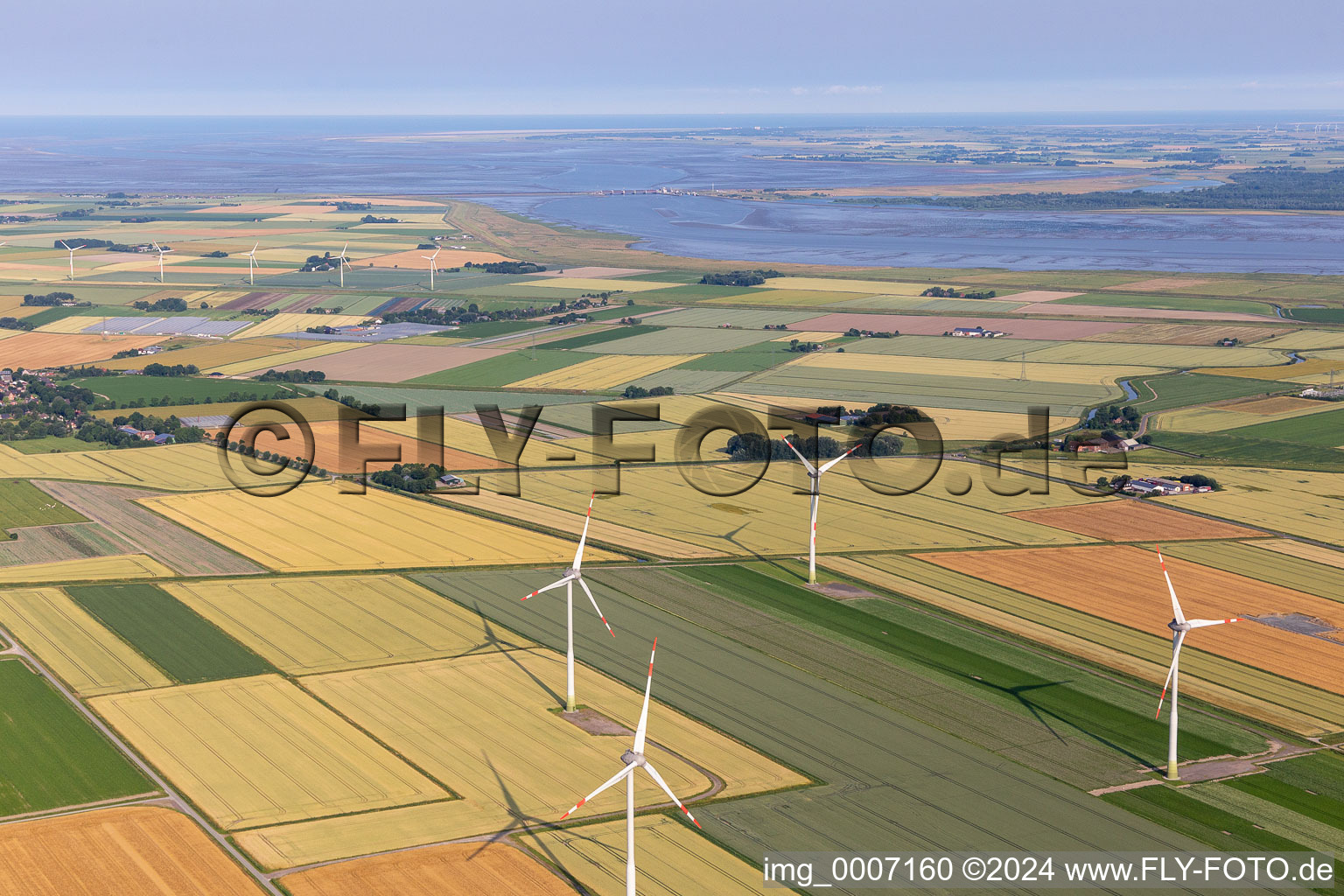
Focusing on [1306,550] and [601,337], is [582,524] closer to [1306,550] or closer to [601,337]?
[1306,550]

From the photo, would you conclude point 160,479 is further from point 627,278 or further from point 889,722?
point 627,278

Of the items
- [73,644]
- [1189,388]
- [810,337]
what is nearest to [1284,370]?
[1189,388]

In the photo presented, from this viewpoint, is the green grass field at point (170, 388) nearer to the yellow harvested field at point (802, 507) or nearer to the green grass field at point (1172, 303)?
the yellow harvested field at point (802, 507)

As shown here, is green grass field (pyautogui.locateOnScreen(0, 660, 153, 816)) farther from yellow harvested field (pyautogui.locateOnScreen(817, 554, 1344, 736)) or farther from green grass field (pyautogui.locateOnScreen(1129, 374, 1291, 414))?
green grass field (pyautogui.locateOnScreen(1129, 374, 1291, 414))

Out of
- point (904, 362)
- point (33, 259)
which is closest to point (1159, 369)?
point (904, 362)

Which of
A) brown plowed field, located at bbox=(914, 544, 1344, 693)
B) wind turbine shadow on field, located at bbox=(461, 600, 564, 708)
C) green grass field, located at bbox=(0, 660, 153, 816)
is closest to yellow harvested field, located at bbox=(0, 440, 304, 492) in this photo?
wind turbine shadow on field, located at bbox=(461, 600, 564, 708)

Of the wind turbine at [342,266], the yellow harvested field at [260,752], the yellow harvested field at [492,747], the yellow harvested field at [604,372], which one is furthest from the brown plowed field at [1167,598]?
the wind turbine at [342,266]
